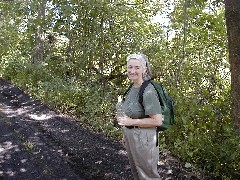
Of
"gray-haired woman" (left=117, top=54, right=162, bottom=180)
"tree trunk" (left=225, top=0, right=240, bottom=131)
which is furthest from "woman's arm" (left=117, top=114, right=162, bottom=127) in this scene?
"tree trunk" (left=225, top=0, right=240, bottom=131)

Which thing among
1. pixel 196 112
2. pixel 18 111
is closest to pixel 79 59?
pixel 18 111

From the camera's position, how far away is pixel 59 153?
6.63 metres

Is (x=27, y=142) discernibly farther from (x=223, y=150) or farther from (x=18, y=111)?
(x=223, y=150)

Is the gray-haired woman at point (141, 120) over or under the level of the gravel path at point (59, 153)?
over

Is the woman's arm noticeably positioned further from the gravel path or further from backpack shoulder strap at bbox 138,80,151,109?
the gravel path

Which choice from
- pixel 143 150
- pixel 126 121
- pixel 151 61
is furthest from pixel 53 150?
pixel 151 61

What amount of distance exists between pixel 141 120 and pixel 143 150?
0.34m

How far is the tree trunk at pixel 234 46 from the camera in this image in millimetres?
5645

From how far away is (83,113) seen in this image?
10070mm

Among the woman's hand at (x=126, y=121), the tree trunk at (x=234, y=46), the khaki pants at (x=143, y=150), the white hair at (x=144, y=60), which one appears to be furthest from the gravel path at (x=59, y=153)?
the white hair at (x=144, y=60)

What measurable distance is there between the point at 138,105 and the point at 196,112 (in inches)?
141

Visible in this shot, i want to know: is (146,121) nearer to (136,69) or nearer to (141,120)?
(141,120)

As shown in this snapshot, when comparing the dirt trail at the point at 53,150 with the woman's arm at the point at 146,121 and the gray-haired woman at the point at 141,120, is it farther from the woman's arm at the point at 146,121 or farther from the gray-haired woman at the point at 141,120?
the woman's arm at the point at 146,121

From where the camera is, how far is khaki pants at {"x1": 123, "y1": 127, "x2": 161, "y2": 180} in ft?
10.4
